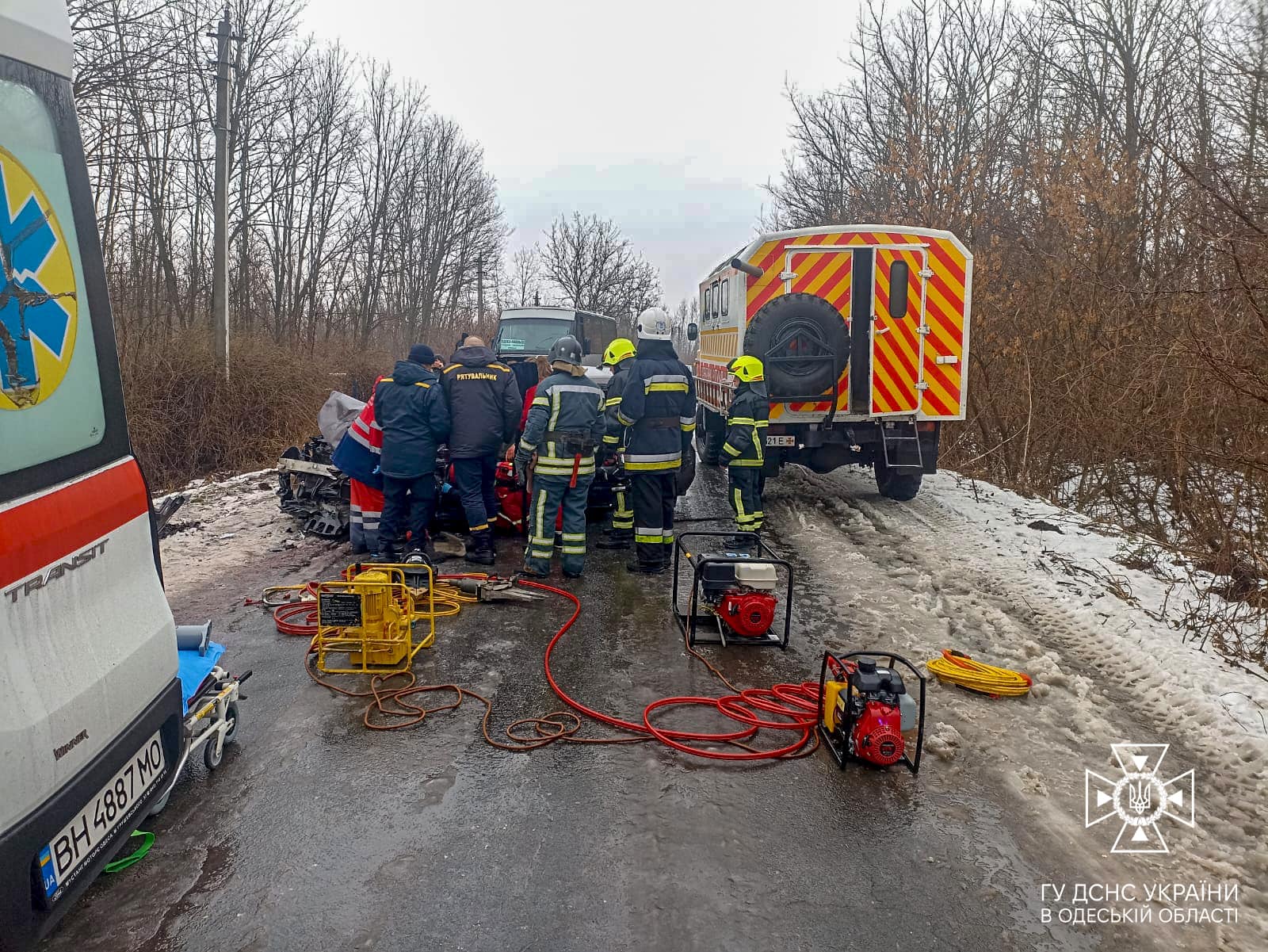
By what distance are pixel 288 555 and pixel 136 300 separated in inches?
368

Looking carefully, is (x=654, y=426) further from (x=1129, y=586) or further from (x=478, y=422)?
(x=1129, y=586)

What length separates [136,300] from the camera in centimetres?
1398

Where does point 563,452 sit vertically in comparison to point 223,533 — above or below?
above

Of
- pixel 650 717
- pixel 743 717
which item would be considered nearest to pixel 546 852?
pixel 650 717

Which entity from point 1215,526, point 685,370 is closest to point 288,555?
point 685,370

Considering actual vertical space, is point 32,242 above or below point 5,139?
below

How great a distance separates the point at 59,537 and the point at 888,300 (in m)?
8.35

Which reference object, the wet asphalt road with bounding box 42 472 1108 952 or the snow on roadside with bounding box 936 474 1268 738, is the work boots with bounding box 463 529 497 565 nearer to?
the wet asphalt road with bounding box 42 472 1108 952

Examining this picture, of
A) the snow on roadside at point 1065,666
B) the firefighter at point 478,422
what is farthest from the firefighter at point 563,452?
the snow on roadside at point 1065,666

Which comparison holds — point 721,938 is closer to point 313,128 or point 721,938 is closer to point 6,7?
point 6,7

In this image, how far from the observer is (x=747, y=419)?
736 centimetres

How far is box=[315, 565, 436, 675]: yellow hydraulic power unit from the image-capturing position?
185 inches

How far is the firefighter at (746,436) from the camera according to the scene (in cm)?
737

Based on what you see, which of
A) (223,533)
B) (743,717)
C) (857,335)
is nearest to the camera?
(743,717)
